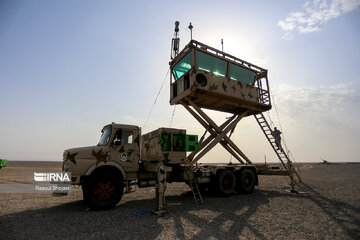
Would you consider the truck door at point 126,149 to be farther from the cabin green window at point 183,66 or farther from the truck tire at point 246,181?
the truck tire at point 246,181

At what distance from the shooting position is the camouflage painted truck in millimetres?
7141

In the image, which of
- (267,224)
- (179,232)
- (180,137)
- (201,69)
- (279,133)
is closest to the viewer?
(179,232)

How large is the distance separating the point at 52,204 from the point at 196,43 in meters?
10.5

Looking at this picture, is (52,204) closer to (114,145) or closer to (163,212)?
(114,145)

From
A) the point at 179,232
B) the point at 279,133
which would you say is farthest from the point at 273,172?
the point at 179,232

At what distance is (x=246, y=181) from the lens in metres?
10.7

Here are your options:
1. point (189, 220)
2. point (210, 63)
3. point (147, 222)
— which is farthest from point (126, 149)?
point (210, 63)

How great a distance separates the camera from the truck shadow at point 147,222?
477 cm

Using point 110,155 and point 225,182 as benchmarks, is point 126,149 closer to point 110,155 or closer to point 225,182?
point 110,155

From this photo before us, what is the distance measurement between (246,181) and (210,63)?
707 cm

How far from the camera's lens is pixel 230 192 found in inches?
384

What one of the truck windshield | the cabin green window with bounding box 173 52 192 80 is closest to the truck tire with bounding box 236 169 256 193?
the cabin green window with bounding box 173 52 192 80

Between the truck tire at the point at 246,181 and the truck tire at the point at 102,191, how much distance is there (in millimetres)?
6340

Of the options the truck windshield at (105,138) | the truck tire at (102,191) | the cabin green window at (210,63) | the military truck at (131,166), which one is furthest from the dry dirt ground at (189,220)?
the cabin green window at (210,63)
